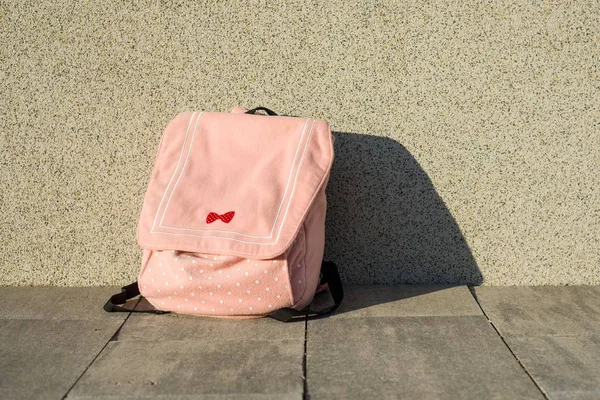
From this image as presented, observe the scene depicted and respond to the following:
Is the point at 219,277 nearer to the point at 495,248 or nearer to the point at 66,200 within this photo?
the point at 66,200

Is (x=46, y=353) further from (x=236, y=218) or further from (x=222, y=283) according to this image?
(x=236, y=218)

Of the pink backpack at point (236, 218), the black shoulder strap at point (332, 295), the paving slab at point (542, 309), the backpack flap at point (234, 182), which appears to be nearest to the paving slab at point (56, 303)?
the pink backpack at point (236, 218)

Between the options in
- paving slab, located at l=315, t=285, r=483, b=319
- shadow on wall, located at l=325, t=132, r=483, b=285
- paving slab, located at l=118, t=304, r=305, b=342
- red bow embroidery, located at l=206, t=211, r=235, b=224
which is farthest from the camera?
shadow on wall, located at l=325, t=132, r=483, b=285

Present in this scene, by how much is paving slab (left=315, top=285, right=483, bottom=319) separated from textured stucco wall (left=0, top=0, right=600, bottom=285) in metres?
0.08

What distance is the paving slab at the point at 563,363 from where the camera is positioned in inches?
78.7

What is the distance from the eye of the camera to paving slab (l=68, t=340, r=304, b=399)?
2012mm

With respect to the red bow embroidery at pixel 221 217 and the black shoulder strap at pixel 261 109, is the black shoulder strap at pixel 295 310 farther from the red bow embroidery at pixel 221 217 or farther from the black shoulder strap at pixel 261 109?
the black shoulder strap at pixel 261 109

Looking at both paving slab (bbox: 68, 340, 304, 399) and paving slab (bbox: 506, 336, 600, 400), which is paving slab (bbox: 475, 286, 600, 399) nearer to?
paving slab (bbox: 506, 336, 600, 400)

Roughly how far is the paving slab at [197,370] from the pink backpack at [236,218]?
0.60ft

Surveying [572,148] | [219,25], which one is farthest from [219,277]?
[572,148]

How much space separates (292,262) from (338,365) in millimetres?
438

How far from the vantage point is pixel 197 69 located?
2.87m

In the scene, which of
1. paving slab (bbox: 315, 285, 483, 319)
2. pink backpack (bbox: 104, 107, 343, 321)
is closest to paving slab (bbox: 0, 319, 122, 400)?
pink backpack (bbox: 104, 107, 343, 321)

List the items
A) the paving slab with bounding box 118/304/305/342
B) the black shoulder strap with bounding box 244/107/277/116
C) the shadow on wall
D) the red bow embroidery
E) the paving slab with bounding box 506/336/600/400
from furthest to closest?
1. the shadow on wall
2. the black shoulder strap with bounding box 244/107/277/116
3. the red bow embroidery
4. the paving slab with bounding box 118/304/305/342
5. the paving slab with bounding box 506/336/600/400
